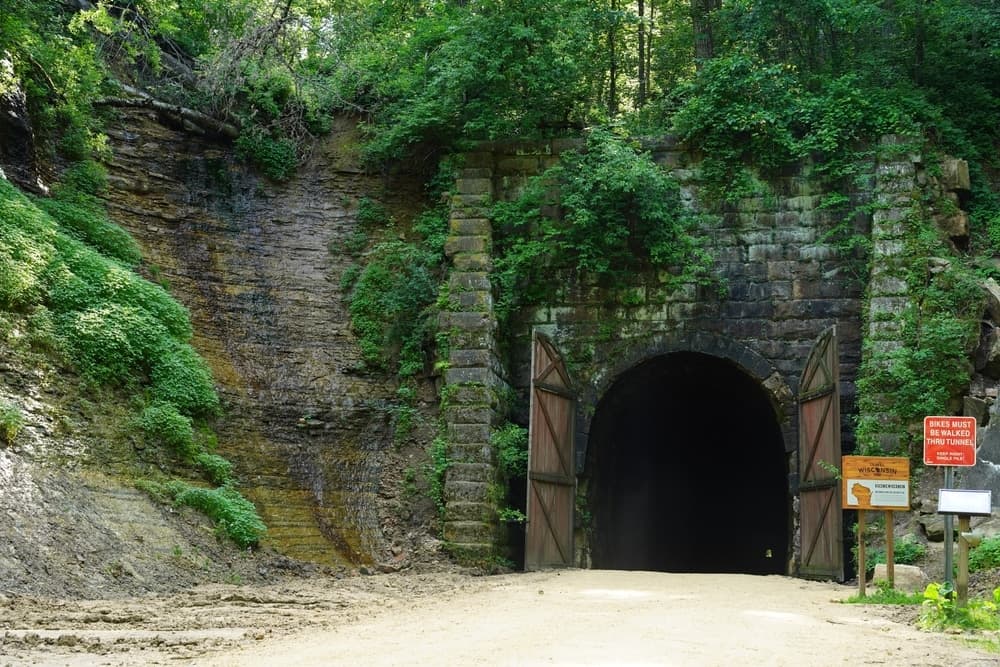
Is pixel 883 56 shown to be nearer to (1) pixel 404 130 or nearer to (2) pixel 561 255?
(2) pixel 561 255

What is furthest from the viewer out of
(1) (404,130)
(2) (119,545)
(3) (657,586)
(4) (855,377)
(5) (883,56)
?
(5) (883,56)

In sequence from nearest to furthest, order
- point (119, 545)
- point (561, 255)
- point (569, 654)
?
point (569, 654) < point (119, 545) < point (561, 255)

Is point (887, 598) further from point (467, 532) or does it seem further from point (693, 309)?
point (693, 309)

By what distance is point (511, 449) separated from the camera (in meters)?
13.6

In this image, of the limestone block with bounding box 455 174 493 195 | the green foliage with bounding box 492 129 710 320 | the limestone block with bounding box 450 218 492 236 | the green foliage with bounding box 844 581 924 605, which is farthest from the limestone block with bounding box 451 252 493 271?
the green foliage with bounding box 844 581 924 605

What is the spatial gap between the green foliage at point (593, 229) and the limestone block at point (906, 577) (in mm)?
4975

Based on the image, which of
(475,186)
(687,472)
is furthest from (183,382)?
(687,472)

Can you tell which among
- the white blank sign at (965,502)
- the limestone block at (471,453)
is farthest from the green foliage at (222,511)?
the white blank sign at (965,502)

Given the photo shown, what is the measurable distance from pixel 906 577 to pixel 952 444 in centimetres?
263

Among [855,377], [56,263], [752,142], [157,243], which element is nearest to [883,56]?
[752,142]

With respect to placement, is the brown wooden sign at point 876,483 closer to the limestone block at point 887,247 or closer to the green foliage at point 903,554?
the green foliage at point 903,554

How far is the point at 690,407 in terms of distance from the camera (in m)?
19.1

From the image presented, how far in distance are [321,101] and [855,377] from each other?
372 inches

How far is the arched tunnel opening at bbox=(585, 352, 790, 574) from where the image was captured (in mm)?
16016
